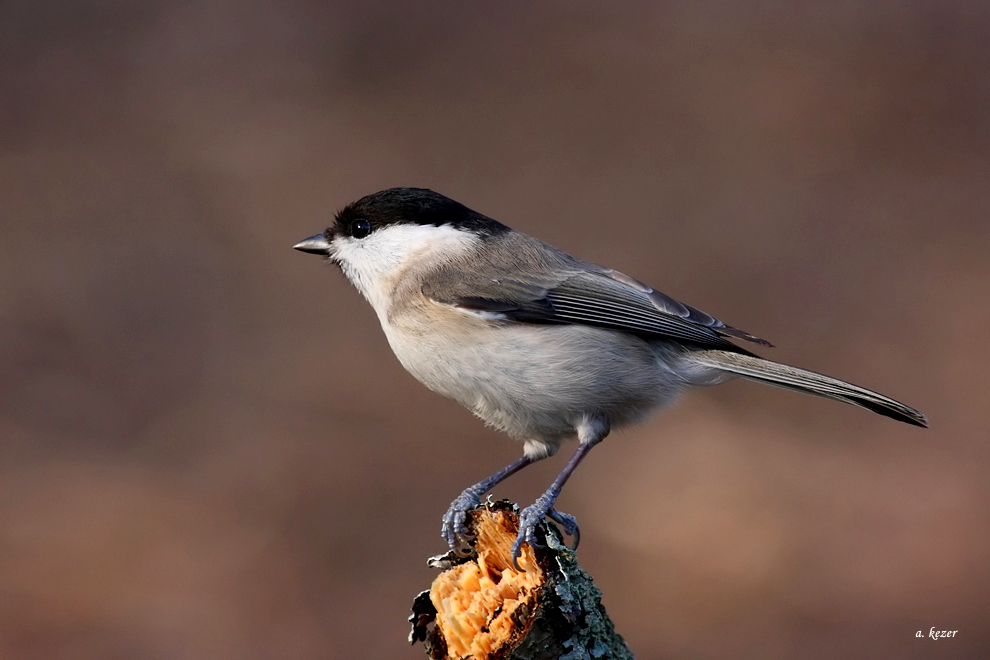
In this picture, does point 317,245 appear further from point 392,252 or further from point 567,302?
point 567,302

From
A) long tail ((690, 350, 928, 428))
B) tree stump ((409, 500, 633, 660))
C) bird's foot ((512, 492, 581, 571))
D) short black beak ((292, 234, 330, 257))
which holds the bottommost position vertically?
tree stump ((409, 500, 633, 660))

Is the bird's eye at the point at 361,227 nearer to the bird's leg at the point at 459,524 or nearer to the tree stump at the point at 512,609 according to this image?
the bird's leg at the point at 459,524

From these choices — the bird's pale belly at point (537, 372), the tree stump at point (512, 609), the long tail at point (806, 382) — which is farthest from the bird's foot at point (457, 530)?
the long tail at point (806, 382)

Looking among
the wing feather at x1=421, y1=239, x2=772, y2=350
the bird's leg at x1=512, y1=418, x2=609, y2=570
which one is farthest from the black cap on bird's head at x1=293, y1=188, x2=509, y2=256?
the bird's leg at x1=512, y1=418, x2=609, y2=570

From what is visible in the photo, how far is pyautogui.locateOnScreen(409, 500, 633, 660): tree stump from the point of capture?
189 centimetres

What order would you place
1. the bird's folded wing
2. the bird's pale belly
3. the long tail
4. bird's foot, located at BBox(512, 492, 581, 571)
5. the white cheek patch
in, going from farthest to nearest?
the white cheek patch < the bird's folded wing < the bird's pale belly < the long tail < bird's foot, located at BBox(512, 492, 581, 571)

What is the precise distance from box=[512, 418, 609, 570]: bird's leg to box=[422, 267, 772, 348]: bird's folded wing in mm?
294

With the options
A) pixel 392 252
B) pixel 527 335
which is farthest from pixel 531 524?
pixel 392 252

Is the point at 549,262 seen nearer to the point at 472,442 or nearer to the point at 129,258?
the point at 472,442

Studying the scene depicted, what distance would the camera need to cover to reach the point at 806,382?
2365 millimetres

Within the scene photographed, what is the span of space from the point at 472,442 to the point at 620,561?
1.09 m

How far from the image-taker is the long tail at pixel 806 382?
7.41ft

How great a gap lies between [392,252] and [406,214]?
0.13 m

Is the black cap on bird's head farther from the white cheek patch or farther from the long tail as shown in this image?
the long tail
